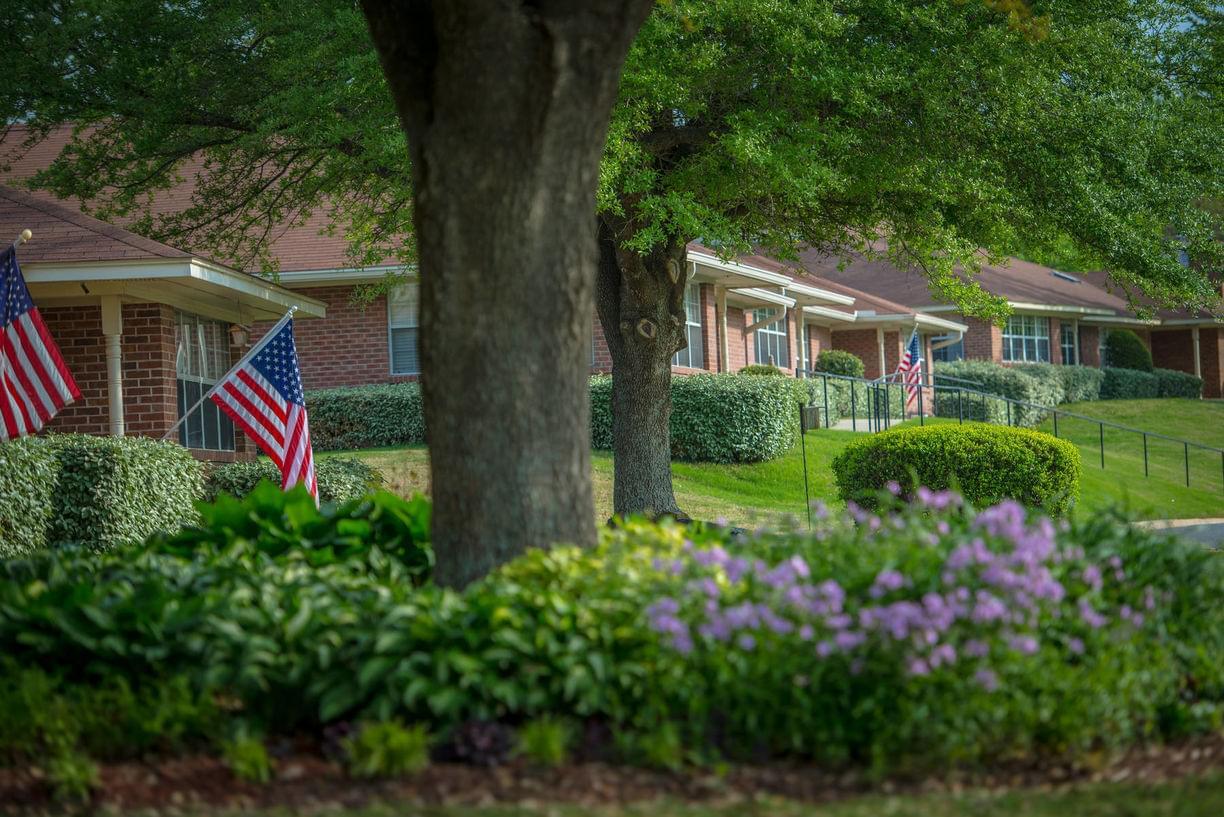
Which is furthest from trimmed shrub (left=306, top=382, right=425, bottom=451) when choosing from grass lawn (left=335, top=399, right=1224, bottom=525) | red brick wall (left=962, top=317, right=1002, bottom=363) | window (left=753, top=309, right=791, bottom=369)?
red brick wall (left=962, top=317, right=1002, bottom=363)

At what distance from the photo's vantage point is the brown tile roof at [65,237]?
43.9 ft

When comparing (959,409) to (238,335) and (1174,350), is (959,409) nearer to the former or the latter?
(238,335)

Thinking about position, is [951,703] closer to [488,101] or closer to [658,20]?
[488,101]

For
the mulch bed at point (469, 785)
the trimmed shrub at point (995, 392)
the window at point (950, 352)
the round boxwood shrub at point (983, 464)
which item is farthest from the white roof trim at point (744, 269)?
the mulch bed at point (469, 785)

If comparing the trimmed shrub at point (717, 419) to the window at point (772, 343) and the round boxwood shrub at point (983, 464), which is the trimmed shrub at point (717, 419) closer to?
the round boxwood shrub at point (983, 464)

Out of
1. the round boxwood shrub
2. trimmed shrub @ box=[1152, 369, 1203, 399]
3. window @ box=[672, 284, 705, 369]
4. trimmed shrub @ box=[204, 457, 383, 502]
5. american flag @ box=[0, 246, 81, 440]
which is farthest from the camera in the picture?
trimmed shrub @ box=[1152, 369, 1203, 399]

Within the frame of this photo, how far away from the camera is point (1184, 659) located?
5.57 meters

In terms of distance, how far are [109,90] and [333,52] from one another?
3.30m

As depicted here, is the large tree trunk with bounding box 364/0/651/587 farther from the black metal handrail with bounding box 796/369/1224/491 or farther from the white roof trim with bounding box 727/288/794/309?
the white roof trim with bounding box 727/288/794/309

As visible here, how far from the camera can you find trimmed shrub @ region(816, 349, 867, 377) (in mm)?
34469

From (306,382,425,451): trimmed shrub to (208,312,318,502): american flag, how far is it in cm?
966

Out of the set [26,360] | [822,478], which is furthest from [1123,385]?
[26,360]

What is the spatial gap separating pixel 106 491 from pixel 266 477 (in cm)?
276

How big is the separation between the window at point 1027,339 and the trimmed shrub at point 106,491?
110ft
